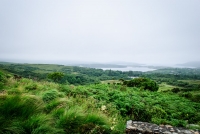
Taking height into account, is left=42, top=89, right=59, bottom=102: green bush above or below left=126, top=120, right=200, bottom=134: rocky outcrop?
above

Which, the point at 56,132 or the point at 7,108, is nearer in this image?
the point at 56,132

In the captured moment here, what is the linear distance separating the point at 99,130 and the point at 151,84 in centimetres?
2917

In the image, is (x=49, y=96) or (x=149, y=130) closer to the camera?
(x=149, y=130)

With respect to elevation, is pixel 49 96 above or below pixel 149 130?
above

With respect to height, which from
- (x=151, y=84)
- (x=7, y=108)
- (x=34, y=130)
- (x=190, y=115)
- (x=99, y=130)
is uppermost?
(x=7, y=108)

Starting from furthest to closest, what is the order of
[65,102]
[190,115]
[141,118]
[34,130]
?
[190,115] < [141,118] < [65,102] < [34,130]

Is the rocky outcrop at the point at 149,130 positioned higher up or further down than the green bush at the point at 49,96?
further down

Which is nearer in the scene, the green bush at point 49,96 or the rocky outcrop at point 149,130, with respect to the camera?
the rocky outcrop at point 149,130

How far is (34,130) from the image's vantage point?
317 cm

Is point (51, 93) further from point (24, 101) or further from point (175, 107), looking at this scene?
point (175, 107)

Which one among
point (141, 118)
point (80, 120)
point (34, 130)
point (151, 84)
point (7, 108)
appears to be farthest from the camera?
point (151, 84)

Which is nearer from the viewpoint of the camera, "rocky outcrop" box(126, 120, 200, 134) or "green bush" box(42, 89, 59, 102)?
"rocky outcrop" box(126, 120, 200, 134)

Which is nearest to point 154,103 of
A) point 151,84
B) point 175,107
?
point 175,107

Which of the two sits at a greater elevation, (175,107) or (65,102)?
(65,102)
